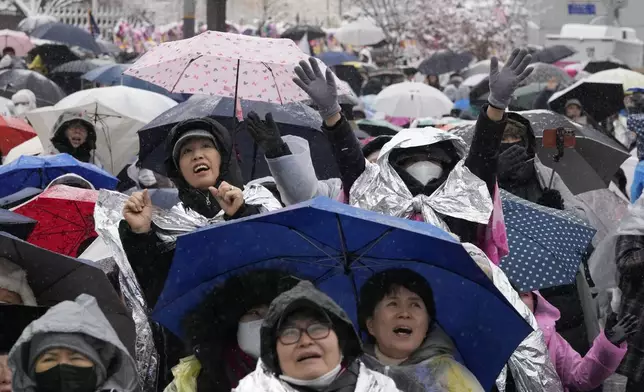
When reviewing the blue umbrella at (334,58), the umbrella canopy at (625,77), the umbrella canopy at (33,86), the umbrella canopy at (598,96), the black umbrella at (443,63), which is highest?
the umbrella canopy at (598,96)

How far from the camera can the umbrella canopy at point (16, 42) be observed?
83.4 ft

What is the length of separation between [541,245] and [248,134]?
8.07ft

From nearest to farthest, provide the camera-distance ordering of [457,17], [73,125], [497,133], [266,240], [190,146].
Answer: [266,240] → [497,133] → [190,146] → [73,125] → [457,17]

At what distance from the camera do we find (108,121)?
10.2 m

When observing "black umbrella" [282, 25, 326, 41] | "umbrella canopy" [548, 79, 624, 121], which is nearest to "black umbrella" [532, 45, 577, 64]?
"black umbrella" [282, 25, 326, 41]

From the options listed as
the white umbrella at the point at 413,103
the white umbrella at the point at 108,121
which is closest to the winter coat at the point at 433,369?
the white umbrella at the point at 108,121

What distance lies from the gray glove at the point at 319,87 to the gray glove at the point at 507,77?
0.62 metres

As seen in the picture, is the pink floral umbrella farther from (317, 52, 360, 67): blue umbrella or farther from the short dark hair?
(317, 52, 360, 67): blue umbrella

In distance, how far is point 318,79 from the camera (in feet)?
17.7

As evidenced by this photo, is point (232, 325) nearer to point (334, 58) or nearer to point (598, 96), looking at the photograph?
point (598, 96)

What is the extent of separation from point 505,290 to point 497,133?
69cm

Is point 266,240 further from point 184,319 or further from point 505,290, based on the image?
point 505,290

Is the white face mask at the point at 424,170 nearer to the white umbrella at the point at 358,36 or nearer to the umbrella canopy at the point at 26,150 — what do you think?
the umbrella canopy at the point at 26,150

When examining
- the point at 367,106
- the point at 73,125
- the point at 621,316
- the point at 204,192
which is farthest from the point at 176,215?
the point at 367,106
